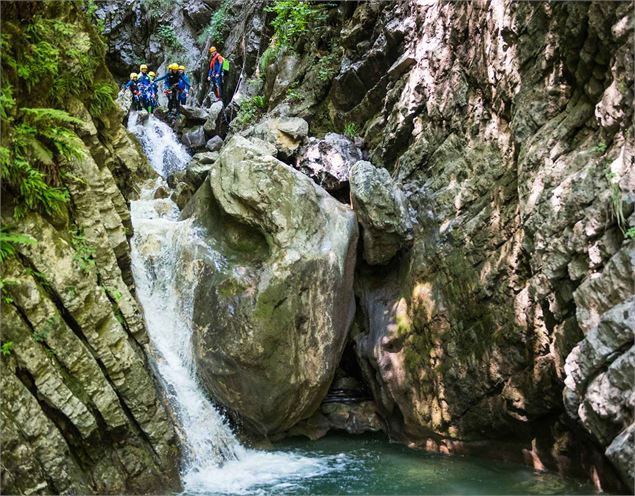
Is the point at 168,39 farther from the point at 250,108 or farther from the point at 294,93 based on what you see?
the point at 294,93

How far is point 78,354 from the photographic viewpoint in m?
7.12

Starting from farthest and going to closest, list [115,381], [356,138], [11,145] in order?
[356,138], [115,381], [11,145]

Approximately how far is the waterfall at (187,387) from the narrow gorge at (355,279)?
0.04 metres

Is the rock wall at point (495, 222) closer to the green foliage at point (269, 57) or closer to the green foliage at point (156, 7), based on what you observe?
the green foliage at point (269, 57)

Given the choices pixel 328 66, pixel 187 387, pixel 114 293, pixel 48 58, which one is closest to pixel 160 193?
pixel 328 66

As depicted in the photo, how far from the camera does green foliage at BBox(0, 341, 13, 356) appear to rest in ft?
20.8

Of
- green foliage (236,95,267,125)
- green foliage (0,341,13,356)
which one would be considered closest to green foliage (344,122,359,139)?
green foliage (236,95,267,125)

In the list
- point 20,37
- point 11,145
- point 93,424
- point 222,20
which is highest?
point 222,20

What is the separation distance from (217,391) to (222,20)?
17685 mm

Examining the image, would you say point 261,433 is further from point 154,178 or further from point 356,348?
point 154,178

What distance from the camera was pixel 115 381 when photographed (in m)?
7.62

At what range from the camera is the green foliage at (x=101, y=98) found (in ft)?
30.8

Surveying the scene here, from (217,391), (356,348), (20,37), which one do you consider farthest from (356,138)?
(20,37)

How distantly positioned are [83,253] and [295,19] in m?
11.1
